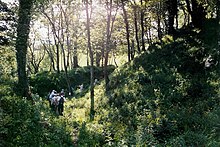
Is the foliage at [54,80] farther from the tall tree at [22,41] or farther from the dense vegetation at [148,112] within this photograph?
the tall tree at [22,41]

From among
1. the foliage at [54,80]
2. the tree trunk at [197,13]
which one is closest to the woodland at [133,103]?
the tree trunk at [197,13]

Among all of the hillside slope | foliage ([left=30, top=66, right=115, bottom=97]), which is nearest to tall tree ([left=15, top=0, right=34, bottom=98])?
the hillside slope

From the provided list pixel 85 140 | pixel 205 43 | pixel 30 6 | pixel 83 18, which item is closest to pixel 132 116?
pixel 85 140

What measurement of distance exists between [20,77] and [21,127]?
232 inches

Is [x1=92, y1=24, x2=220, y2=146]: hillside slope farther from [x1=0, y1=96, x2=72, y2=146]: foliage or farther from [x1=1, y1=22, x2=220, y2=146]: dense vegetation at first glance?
[x1=0, y1=96, x2=72, y2=146]: foliage

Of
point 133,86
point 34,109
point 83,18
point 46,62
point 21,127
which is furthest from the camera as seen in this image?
point 46,62

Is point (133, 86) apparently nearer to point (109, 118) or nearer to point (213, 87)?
point (109, 118)

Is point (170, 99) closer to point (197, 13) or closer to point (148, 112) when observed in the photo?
point (148, 112)

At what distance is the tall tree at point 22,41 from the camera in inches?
673

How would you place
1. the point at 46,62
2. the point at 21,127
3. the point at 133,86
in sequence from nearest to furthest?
the point at 21,127 → the point at 133,86 → the point at 46,62

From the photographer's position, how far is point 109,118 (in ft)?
57.8

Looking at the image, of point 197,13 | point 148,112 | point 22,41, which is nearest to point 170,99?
point 148,112

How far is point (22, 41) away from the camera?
1730 cm

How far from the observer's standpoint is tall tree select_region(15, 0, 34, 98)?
56.1 feet
